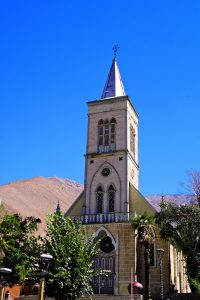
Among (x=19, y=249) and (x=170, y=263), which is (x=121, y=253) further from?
(x=19, y=249)

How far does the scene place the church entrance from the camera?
38.3 meters

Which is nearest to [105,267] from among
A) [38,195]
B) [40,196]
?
[40,196]

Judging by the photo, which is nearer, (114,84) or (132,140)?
(132,140)

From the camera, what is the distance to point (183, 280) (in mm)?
45281

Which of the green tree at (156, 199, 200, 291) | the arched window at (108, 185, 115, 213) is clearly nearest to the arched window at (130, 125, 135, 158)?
the arched window at (108, 185, 115, 213)

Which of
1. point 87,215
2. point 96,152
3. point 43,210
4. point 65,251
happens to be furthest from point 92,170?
point 43,210

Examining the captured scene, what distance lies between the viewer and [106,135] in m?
45.1

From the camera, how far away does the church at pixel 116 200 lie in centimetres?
3834

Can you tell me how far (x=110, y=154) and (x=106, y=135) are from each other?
233 centimetres

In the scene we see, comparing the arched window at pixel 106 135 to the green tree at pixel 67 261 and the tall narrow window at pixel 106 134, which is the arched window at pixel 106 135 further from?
the green tree at pixel 67 261

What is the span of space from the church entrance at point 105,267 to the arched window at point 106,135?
9090mm

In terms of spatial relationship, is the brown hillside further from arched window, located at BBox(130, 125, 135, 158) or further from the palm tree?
the palm tree

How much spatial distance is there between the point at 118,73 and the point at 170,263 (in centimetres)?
2129

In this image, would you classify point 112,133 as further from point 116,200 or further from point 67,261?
point 67,261
